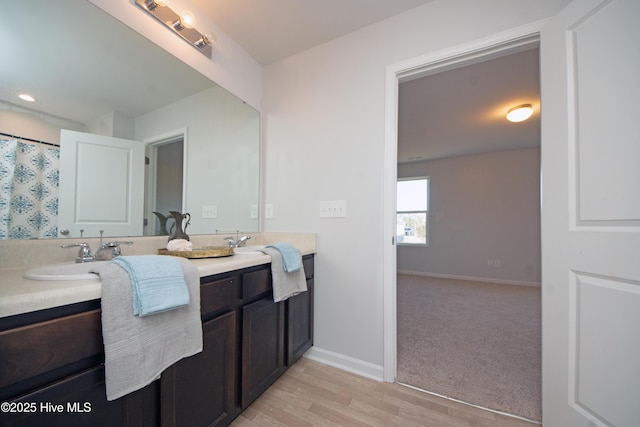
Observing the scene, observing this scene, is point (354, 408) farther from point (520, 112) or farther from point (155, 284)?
point (520, 112)

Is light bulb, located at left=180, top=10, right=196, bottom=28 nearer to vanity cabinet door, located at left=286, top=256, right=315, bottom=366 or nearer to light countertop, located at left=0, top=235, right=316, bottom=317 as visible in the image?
light countertop, located at left=0, top=235, right=316, bottom=317

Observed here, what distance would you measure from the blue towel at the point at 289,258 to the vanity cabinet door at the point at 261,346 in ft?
0.66

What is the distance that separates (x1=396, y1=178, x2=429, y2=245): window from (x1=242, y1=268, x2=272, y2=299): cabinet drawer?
183 inches

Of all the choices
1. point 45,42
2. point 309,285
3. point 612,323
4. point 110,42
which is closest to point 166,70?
point 110,42

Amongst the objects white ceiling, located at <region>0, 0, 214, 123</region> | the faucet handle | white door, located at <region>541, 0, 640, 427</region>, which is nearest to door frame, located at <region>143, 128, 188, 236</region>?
white ceiling, located at <region>0, 0, 214, 123</region>

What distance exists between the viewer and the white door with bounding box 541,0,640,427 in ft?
3.12

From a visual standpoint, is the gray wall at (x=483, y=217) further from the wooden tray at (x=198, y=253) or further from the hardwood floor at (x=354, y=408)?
the wooden tray at (x=198, y=253)

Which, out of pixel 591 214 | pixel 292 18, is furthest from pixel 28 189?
pixel 591 214

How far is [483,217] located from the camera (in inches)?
184

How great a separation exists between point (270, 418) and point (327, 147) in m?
1.74

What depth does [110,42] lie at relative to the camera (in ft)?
3.95

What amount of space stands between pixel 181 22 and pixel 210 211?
119 centimetres

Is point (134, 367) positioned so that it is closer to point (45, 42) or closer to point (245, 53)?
point (45, 42)

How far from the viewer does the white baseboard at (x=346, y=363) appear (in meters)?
1.62
